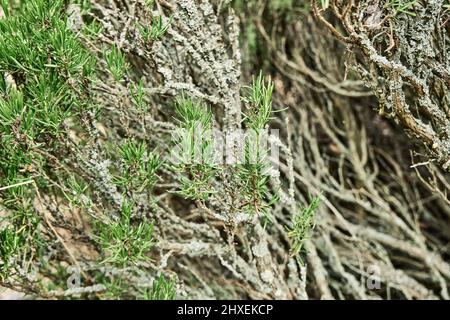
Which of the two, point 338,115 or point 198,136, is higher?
point 338,115

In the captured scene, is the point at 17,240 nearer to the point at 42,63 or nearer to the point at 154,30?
the point at 42,63

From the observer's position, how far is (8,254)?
4.93 ft

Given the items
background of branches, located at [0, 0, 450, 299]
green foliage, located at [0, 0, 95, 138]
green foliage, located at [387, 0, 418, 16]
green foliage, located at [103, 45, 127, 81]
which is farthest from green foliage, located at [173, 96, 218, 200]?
green foliage, located at [387, 0, 418, 16]

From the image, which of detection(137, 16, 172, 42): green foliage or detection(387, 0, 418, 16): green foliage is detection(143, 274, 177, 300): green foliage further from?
detection(387, 0, 418, 16): green foliage

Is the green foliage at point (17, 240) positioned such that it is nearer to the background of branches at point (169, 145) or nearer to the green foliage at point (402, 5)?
the background of branches at point (169, 145)

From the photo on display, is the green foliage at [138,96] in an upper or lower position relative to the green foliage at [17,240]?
upper

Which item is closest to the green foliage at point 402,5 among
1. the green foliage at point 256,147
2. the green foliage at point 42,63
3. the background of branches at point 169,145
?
the background of branches at point 169,145

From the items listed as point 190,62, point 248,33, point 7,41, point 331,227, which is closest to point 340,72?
point 248,33

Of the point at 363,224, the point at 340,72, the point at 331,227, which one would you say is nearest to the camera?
the point at 331,227

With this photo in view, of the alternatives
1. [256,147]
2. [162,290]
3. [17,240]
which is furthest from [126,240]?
[256,147]

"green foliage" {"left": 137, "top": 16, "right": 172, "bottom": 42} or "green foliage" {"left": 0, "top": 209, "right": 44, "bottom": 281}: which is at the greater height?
"green foliage" {"left": 137, "top": 16, "right": 172, "bottom": 42}

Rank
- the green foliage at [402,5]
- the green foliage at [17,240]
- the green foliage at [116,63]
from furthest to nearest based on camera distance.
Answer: the green foliage at [17,240] < the green foliage at [116,63] < the green foliage at [402,5]
